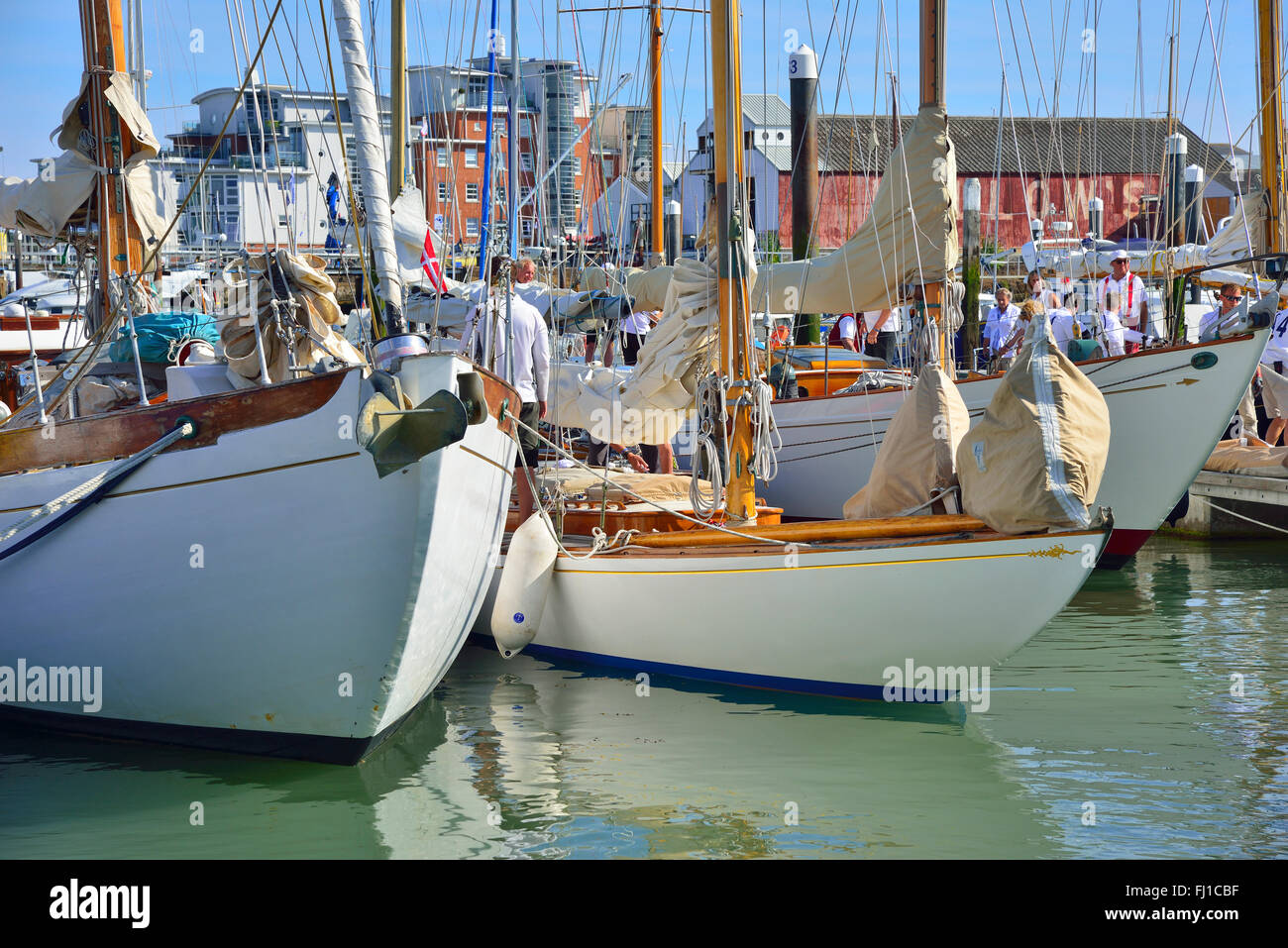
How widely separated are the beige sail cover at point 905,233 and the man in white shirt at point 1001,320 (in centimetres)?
451

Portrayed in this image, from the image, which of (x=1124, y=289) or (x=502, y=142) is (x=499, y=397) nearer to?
(x=1124, y=289)

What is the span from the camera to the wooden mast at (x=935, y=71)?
31.3ft

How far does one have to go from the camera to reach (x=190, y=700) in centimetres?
591

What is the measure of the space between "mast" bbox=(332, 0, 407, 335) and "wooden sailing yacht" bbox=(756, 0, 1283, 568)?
5161mm

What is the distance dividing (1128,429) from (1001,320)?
180 inches

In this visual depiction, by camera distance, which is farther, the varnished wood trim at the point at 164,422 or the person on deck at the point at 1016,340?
the person on deck at the point at 1016,340

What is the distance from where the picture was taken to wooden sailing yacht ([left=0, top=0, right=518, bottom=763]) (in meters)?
5.31

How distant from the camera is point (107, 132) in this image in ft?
24.8

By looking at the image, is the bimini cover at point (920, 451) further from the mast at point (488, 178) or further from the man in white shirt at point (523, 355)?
the mast at point (488, 178)

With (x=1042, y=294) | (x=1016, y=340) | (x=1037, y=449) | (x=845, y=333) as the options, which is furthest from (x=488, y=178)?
(x=845, y=333)

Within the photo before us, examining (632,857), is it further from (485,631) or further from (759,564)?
(485,631)

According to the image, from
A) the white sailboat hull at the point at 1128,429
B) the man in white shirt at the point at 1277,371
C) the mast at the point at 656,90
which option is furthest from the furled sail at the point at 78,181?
the man in white shirt at the point at 1277,371
